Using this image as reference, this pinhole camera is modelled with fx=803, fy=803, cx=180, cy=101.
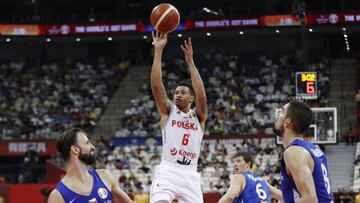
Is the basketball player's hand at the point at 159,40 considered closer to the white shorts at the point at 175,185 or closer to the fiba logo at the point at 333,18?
the white shorts at the point at 175,185

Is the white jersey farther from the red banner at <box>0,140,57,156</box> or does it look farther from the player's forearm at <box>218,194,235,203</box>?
the red banner at <box>0,140,57,156</box>

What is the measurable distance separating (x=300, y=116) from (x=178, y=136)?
9.54 ft

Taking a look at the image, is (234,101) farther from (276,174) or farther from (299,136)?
(299,136)

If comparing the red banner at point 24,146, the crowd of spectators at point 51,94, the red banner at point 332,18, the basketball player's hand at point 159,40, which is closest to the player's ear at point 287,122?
the basketball player's hand at point 159,40

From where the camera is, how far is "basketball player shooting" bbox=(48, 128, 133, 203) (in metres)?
7.38

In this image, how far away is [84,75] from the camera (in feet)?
129

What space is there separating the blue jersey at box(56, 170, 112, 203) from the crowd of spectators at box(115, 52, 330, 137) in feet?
76.8

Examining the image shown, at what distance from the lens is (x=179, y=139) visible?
9.99 meters

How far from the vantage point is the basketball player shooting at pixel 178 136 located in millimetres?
9789

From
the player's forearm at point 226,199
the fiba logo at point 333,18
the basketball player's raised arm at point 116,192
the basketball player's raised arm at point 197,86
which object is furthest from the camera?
the fiba logo at point 333,18

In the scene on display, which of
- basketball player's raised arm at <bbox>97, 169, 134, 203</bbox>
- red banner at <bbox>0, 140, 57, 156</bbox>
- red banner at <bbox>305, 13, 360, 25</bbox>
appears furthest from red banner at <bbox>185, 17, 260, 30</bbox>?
basketball player's raised arm at <bbox>97, 169, 134, 203</bbox>

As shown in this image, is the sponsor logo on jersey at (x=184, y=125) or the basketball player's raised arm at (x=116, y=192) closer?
the basketball player's raised arm at (x=116, y=192)

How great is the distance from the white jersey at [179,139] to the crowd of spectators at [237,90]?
20.7 metres

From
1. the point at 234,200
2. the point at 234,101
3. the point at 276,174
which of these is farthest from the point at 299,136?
the point at 234,101
